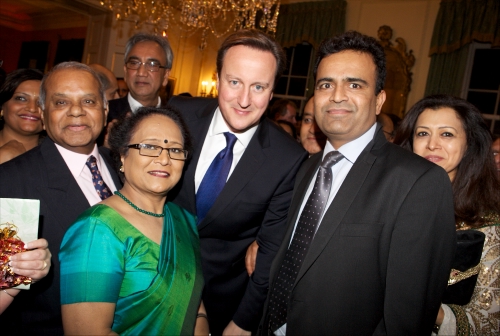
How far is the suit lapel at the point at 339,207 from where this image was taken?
58.8 inches

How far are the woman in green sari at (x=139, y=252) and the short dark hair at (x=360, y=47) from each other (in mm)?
782

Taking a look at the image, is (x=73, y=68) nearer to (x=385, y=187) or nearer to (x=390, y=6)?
(x=385, y=187)

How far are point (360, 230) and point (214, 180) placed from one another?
31.3 inches

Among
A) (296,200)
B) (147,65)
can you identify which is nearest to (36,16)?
(147,65)

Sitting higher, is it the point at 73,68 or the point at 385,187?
the point at 73,68

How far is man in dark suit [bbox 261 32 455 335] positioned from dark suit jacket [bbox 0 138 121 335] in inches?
37.1

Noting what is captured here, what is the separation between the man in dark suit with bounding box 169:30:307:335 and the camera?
6.11 ft

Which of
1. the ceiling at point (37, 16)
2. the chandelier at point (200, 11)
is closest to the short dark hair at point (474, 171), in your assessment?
the chandelier at point (200, 11)

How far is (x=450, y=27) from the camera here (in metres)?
6.75

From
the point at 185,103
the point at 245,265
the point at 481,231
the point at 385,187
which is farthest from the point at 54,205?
the point at 481,231

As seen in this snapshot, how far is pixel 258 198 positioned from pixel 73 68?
1.12m

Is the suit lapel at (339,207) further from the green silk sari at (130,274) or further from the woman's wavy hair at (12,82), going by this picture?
the woman's wavy hair at (12,82)

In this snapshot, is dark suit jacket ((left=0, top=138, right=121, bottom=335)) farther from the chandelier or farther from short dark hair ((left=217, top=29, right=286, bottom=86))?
the chandelier

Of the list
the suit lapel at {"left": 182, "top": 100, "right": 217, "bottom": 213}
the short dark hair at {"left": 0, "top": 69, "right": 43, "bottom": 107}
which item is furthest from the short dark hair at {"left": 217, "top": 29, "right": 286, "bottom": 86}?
the short dark hair at {"left": 0, "top": 69, "right": 43, "bottom": 107}
